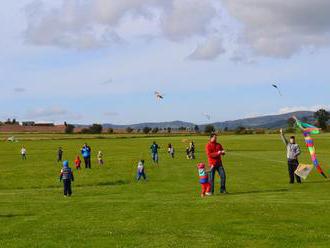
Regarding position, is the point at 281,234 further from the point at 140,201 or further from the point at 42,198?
the point at 42,198

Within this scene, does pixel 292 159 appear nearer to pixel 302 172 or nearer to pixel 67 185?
pixel 302 172

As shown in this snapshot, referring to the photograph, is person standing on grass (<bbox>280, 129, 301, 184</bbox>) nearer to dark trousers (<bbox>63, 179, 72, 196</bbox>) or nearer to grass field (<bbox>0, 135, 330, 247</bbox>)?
grass field (<bbox>0, 135, 330, 247</bbox>)

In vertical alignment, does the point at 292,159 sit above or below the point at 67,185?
above

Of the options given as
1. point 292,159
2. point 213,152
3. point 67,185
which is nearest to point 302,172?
A: point 292,159

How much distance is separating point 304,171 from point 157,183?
819cm

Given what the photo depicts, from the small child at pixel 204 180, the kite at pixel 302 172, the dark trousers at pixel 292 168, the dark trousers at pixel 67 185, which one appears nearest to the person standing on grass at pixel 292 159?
the dark trousers at pixel 292 168

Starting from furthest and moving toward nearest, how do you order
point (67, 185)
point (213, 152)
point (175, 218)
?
point (67, 185)
point (213, 152)
point (175, 218)

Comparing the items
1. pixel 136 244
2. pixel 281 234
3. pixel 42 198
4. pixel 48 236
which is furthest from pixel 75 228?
pixel 42 198

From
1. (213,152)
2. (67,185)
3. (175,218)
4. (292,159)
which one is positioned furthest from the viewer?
(292,159)

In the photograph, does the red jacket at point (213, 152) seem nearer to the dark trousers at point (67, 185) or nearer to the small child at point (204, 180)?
the small child at point (204, 180)

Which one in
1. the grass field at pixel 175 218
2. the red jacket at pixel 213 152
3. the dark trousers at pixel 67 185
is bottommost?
the grass field at pixel 175 218

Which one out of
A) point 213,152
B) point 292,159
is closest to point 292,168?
point 292,159

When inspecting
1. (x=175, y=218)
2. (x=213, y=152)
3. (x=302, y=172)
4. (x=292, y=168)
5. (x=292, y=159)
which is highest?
(x=213, y=152)

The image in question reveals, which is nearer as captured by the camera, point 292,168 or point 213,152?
point 213,152
